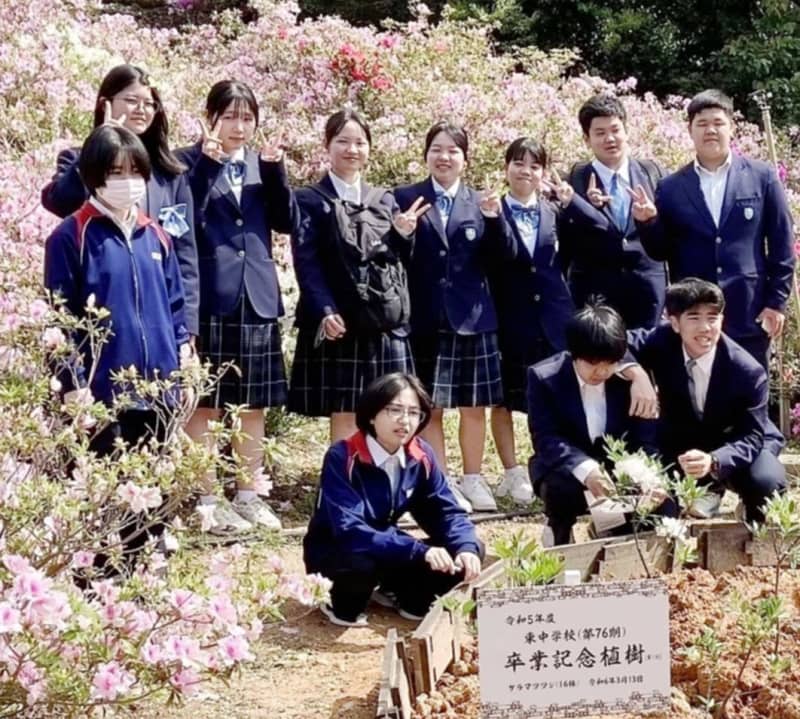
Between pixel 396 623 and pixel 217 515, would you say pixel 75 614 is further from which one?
pixel 217 515

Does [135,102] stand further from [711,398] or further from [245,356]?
[711,398]

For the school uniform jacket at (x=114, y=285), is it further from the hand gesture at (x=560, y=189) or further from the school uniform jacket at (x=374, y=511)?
the hand gesture at (x=560, y=189)

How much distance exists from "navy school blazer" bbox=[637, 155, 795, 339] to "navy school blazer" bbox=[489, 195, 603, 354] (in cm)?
40

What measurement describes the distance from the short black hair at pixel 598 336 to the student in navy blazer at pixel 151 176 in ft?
4.38

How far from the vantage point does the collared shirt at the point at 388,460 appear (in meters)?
4.10

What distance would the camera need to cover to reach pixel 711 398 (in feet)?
14.6

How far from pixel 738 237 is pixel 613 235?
0.48 m

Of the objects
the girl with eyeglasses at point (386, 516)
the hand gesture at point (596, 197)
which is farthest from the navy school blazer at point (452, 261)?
the girl with eyeglasses at point (386, 516)

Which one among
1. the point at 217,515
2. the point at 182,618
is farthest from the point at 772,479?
the point at 182,618

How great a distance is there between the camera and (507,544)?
3.17 m

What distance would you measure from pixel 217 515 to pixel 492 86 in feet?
14.9

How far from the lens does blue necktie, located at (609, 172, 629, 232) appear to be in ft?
Result: 17.0

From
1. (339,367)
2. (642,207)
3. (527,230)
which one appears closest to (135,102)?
(339,367)

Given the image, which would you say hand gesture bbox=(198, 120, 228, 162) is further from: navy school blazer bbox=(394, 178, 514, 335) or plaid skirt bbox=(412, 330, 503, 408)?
plaid skirt bbox=(412, 330, 503, 408)
